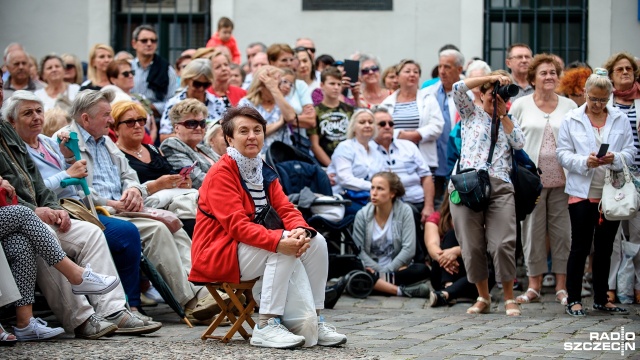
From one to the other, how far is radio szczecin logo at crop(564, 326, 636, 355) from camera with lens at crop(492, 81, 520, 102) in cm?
204

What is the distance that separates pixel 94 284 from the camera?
24.1 feet

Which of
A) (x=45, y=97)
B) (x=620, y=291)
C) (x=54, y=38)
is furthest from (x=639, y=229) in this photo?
(x=54, y=38)

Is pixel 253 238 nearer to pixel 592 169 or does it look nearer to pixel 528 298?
pixel 592 169

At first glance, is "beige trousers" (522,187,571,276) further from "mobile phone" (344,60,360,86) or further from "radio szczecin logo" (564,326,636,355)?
"mobile phone" (344,60,360,86)

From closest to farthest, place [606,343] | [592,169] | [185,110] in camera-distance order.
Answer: [606,343], [592,169], [185,110]

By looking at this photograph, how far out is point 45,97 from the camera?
12.2m

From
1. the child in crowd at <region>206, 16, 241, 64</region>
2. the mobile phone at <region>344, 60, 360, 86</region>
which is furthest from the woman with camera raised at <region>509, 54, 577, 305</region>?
the child in crowd at <region>206, 16, 241, 64</region>

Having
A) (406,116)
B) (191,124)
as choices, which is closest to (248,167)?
(191,124)

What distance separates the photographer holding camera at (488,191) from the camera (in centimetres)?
923

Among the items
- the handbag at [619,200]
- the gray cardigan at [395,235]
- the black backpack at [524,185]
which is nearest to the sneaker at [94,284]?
the black backpack at [524,185]

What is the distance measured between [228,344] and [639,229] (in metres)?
4.71

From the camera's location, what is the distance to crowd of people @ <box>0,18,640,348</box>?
23.7 feet

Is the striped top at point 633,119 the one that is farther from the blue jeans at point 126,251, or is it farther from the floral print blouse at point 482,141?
the blue jeans at point 126,251

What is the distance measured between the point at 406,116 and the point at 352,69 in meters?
0.86
